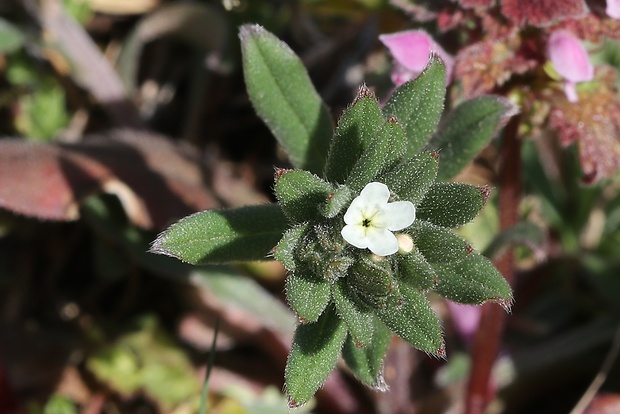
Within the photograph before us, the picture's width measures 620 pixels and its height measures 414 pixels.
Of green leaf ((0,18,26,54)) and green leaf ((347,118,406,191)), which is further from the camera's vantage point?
green leaf ((0,18,26,54))

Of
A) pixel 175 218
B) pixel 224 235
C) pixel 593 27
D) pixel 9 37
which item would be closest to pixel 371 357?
pixel 224 235

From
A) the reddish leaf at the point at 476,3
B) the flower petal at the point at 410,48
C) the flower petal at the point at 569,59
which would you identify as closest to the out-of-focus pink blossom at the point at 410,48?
the flower petal at the point at 410,48

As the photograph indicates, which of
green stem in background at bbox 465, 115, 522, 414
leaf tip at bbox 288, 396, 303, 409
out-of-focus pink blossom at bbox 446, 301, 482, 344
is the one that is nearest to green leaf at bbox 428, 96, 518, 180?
green stem in background at bbox 465, 115, 522, 414

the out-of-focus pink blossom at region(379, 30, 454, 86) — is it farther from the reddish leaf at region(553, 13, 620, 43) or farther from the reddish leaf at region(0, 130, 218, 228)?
the reddish leaf at region(0, 130, 218, 228)

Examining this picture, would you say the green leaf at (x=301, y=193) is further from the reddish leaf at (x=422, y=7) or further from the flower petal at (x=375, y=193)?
the reddish leaf at (x=422, y=7)

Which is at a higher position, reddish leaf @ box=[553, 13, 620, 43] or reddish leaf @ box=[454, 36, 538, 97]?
reddish leaf @ box=[553, 13, 620, 43]

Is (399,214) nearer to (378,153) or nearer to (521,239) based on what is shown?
(378,153)
